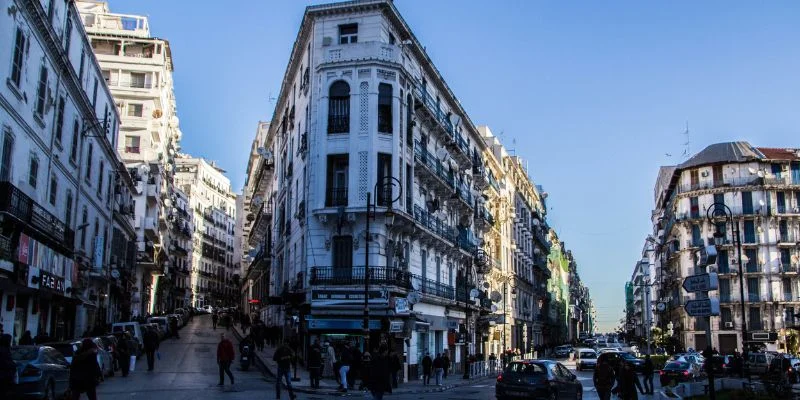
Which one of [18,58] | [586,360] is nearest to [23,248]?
[18,58]

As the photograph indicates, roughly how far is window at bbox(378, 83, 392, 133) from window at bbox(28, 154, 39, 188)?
48.8ft

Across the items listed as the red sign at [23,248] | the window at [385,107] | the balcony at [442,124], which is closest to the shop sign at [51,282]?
the red sign at [23,248]

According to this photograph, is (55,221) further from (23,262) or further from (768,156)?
(768,156)

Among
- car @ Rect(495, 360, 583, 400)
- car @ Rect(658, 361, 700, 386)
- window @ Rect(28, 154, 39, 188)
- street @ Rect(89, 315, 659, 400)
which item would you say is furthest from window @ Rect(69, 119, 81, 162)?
car @ Rect(658, 361, 700, 386)

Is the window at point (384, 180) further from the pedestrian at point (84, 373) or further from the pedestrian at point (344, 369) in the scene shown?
the pedestrian at point (84, 373)

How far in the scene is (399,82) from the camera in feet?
118

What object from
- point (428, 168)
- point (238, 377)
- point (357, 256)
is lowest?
point (238, 377)

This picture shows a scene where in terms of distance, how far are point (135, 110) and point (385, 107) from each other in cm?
3694

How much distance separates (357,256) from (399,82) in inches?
348

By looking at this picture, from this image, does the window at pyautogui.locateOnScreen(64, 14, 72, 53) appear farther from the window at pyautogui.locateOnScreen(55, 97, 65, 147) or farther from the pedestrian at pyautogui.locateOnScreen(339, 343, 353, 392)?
the pedestrian at pyautogui.locateOnScreen(339, 343, 353, 392)

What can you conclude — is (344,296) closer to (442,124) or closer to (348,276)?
(348,276)

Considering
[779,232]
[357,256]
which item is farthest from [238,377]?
[779,232]

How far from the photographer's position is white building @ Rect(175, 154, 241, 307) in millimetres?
116438

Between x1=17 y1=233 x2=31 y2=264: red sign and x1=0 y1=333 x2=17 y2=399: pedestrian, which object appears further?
x1=17 y1=233 x2=31 y2=264: red sign
